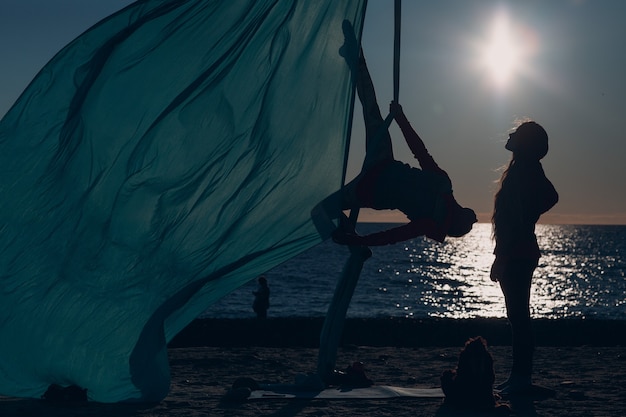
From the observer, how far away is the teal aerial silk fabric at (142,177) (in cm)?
792

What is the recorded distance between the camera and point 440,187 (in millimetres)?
7715

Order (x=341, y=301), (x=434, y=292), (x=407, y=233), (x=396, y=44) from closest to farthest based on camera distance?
(x=407, y=233) → (x=396, y=44) → (x=341, y=301) → (x=434, y=292)

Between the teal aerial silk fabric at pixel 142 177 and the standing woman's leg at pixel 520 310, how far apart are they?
1.80 metres

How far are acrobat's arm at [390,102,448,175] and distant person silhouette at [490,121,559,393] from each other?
0.78 m

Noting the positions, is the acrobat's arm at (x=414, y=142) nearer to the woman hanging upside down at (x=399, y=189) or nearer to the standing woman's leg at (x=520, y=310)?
the woman hanging upside down at (x=399, y=189)

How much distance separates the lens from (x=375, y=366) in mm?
10664

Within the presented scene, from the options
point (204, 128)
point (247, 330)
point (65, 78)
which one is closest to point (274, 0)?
point (204, 128)

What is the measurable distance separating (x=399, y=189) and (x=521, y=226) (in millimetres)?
1258

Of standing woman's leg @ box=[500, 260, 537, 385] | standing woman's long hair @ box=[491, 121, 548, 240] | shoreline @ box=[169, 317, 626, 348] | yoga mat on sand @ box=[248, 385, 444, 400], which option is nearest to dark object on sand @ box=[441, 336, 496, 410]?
yoga mat on sand @ box=[248, 385, 444, 400]

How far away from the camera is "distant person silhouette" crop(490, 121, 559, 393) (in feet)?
27.0

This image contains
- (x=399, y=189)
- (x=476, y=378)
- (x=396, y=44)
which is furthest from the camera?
(x=396, y=44)

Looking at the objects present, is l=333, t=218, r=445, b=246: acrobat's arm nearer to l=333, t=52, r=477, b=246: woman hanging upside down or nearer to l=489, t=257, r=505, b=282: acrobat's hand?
l=333, t=52, r=477, b=246: woman hanging upside down

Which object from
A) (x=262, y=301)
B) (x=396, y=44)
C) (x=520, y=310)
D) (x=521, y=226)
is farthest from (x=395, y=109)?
(x=262, y=301)

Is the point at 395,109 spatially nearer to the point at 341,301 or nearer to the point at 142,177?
the point at 341,301
